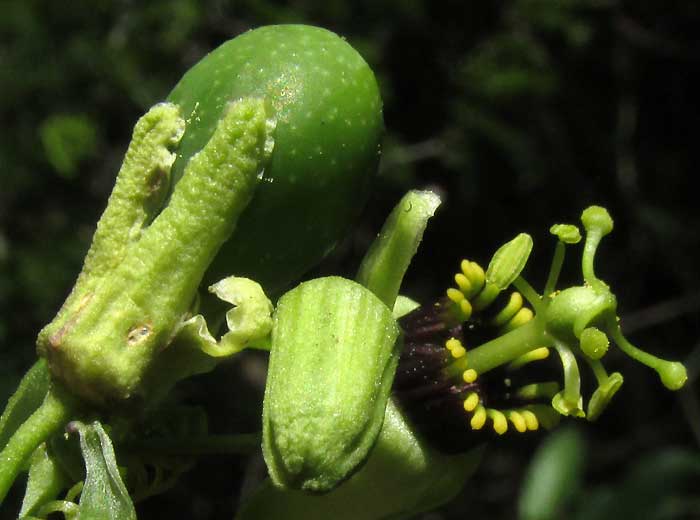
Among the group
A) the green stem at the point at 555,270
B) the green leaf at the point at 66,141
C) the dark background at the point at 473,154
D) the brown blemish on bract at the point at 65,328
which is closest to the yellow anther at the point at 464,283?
the green stem at the point at 555,270

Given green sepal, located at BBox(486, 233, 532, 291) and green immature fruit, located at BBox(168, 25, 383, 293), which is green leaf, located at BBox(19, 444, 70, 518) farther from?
green sepal, located at BBox(486, 233, 532, 291)

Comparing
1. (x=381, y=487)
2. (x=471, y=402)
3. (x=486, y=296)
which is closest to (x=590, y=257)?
(x=486, y=296)

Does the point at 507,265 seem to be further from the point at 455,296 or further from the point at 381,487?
the point at 381,487

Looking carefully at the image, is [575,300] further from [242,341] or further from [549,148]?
[549,148]

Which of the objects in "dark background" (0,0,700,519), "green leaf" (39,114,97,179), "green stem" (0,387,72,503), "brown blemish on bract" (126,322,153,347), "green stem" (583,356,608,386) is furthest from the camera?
"dark background" (0,0,700,519)

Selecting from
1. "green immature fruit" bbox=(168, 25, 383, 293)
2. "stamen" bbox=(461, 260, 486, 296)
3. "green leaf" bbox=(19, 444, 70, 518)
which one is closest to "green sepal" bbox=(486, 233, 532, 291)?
"stamen" bbox=(461, 260, 486, 296)

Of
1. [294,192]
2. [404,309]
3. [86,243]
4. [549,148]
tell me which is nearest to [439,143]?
[549,148]

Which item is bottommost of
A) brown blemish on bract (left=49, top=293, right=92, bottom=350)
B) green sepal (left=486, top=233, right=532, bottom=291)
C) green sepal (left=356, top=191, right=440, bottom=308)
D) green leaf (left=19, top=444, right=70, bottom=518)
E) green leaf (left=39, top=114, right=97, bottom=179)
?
green leaf (left=39, top=114, right=97, bottom=179)
